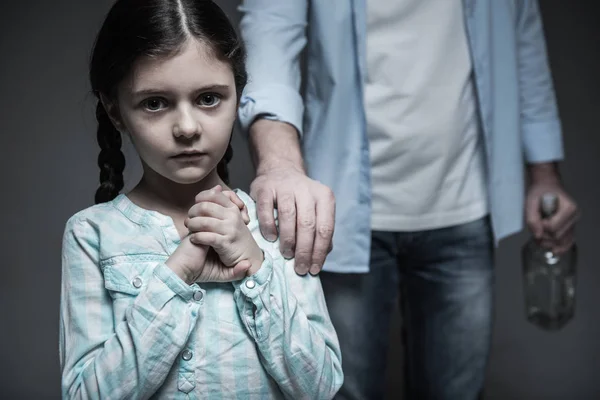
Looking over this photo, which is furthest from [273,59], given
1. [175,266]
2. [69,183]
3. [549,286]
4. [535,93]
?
[549,286]

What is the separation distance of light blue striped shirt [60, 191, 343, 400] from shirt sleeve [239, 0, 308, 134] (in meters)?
0.36

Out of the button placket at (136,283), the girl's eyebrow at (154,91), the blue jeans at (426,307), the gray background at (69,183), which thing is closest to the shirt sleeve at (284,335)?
the button placket at (136,283)

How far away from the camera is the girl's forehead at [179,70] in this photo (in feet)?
3.01

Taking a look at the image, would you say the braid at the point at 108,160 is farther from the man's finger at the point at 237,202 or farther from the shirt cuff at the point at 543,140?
the shirt cuff at the point at 543,140

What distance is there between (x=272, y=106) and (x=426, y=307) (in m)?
0.54

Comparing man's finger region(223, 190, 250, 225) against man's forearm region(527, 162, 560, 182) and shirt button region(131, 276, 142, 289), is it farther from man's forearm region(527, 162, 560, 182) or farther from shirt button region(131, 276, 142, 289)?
man's forearm region(527, 162, 560, 182)

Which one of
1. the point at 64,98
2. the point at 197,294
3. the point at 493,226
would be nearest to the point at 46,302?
the point at 64,98

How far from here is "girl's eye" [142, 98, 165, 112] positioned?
0.93 meters

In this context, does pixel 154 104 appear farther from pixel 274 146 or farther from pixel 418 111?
pixel 418 111

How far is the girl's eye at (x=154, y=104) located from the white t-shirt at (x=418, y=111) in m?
0.56

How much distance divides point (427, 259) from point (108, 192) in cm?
68

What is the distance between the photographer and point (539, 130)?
1.68m

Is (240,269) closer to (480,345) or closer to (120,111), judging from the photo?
(120,111)

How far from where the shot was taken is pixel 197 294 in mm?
927
